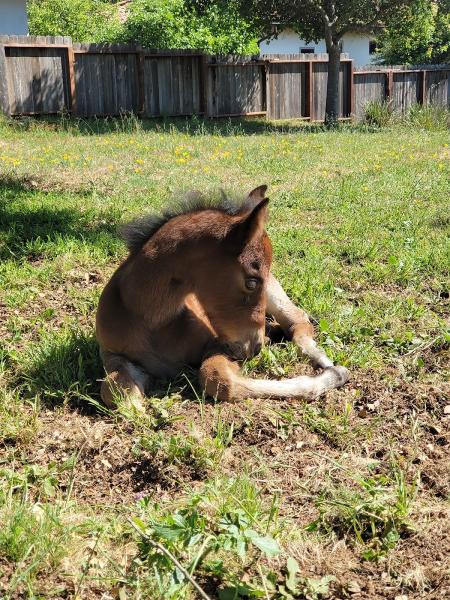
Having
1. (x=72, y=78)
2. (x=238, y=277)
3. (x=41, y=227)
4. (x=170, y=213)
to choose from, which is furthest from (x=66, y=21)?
(x=238, y=277)

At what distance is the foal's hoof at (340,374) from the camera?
4.43 m

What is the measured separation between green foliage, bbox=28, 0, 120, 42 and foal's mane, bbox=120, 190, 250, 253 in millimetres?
27851

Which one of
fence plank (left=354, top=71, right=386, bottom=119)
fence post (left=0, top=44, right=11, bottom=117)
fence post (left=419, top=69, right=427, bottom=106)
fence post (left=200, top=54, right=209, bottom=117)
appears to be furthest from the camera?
fence post (left=419, top=69, right=427, bottom=106)

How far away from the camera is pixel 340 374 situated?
4453 mm

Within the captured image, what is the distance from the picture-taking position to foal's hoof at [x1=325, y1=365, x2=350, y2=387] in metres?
4.43

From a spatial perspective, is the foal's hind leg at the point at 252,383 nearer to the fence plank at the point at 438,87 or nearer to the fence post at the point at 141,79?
the fence post at the point at 141,79

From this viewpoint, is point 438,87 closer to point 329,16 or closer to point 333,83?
point 333,83

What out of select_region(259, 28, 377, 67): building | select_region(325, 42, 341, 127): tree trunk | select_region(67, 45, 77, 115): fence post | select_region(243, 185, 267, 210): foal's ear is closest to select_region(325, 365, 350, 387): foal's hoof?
select_region(243, 185, 267, 210): foal's ear

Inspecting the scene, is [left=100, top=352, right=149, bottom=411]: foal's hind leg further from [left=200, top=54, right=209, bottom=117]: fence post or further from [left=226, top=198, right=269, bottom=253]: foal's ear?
[left=200, top=54, right=209, bottom=117]: fence post

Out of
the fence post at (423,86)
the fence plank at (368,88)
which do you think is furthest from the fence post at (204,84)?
the fence post at (423,86)

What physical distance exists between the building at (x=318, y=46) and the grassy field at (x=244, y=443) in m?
30.9

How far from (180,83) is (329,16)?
4.87m

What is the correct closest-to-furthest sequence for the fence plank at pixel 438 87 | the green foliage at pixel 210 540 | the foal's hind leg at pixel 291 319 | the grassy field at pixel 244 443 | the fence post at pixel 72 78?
1. the green foliage at pixel 210 540
2. the grassy field at pixel 244 443
3. the foal's hind leg at pixel 291 319
4. the fence post at pixel 72 78
5. the fence plank at pixel 438 87

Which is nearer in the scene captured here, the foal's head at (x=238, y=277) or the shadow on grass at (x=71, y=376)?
the foal's head at (x=238, y=277)
